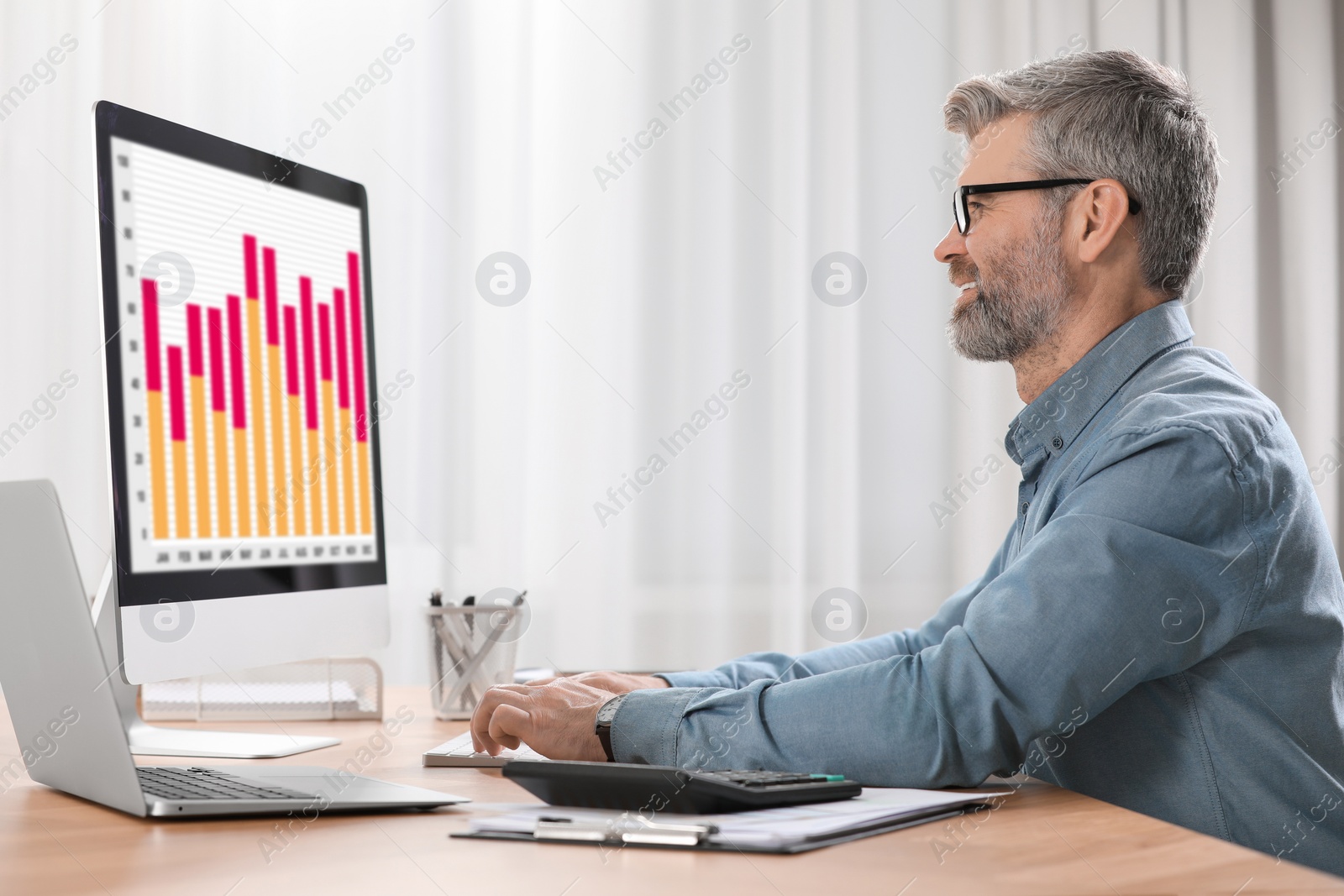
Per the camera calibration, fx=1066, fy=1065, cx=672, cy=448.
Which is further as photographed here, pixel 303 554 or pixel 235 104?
pixel 235 104

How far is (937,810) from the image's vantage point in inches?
27.5

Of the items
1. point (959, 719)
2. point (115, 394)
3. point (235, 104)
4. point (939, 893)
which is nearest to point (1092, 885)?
point (939, 893)

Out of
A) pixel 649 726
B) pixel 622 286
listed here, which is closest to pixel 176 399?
pixel 649 726

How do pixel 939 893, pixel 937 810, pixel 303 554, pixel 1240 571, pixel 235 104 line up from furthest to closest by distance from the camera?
1. pixel 235 104
2. pixel 303 554
3. pixel 1240 571
4. pixel 937 810
5. pixel 939 893

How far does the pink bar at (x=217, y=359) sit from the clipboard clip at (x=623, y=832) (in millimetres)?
557

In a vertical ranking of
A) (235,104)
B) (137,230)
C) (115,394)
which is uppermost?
(235,104)

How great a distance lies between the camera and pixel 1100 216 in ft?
3.65

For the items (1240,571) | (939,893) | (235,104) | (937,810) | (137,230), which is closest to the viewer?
(939,893)

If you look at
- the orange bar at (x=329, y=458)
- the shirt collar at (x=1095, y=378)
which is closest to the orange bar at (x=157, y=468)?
the orange bar at (x=329, y=458)

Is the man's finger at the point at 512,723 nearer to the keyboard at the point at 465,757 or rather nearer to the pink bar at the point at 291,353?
the keyboard at the point at 465,757

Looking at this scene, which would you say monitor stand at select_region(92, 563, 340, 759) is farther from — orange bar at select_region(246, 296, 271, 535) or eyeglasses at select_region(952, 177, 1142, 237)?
eyeglasses at select_region(952, 177, 1142, 237)

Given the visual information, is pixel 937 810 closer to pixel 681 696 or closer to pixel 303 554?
pixel 681 696

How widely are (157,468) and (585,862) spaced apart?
54 cm

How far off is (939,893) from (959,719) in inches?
9.6
